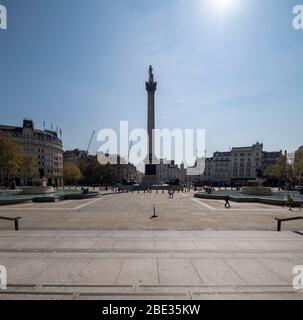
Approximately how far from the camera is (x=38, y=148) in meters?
130

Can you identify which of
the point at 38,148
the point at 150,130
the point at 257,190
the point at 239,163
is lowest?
the point at 257,190

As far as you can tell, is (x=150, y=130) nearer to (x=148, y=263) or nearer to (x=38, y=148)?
(x=38, y=148)

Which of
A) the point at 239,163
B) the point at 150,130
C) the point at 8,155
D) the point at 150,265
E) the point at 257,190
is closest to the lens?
the point at 150,265

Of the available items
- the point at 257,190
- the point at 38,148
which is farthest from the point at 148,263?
the point at 38,148

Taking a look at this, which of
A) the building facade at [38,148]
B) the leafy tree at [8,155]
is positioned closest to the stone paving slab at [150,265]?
the leafy tree at [8,155]

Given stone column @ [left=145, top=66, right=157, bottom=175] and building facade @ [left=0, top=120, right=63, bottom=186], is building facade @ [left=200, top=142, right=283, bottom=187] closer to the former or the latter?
stone column @ [left=145, top=66, right=157, bottom=175]

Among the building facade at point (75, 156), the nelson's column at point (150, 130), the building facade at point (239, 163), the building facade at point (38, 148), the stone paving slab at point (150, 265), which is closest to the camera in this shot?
the stone paving slab at point (150, 265)

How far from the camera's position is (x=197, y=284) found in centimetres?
892

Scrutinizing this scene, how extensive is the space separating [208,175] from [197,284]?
18680cm

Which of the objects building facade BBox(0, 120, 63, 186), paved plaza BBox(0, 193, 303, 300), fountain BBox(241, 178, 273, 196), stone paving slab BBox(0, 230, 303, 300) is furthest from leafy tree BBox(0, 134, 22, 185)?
stone paving slab BBox(0, 230, 303, 300)

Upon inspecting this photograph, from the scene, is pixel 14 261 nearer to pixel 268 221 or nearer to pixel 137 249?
pixel 137 249

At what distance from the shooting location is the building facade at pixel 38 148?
397 feet

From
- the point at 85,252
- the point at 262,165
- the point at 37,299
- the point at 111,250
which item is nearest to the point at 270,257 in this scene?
the point at 111,250

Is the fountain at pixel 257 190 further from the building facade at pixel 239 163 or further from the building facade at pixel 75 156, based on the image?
the building facade at pixel 75 156
